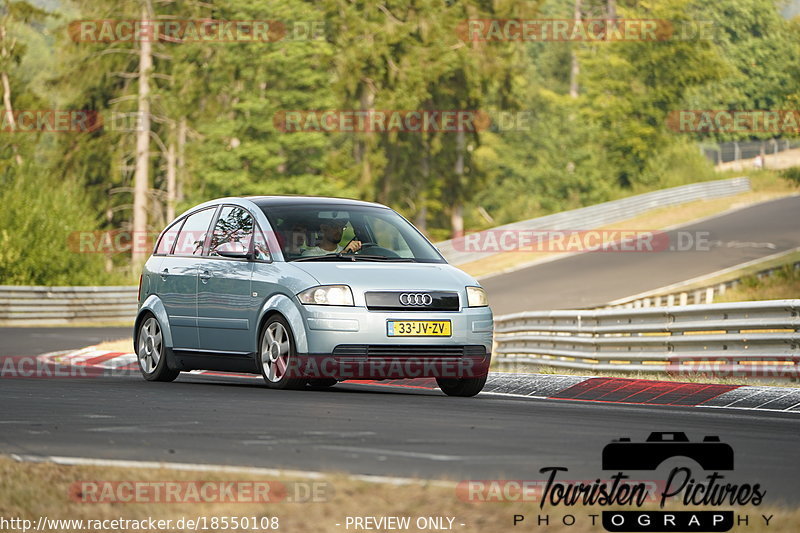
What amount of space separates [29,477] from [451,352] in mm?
6088

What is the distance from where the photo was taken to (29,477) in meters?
6.63

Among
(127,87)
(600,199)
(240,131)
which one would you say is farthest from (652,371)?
(600,199)

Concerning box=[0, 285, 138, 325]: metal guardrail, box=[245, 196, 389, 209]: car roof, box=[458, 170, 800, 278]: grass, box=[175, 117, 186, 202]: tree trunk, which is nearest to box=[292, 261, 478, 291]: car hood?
box=[245, 196, 389, 209]: car roof

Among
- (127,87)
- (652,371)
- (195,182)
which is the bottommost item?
(652,371)

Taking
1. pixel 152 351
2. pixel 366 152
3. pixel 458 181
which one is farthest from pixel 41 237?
pixel 458 181

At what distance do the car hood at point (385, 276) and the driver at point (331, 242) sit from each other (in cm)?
33

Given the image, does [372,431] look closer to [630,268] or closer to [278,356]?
[278,356]

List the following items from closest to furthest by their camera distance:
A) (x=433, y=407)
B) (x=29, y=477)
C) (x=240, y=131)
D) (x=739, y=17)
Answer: (x=29, y=477) < (x=433, y=407) < (x=240, y=131) < (x=739, y=17)

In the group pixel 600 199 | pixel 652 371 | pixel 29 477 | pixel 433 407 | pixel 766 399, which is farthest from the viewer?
pixel 600 199

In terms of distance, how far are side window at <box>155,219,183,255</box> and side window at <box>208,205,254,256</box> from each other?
3.17 feet

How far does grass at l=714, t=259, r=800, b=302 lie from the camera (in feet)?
120

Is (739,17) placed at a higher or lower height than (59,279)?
higher

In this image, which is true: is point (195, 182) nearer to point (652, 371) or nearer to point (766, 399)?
point (652, 371)

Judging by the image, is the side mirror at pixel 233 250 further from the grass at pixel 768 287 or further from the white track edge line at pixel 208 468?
the grass at pixel 768 287
